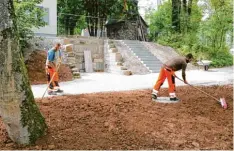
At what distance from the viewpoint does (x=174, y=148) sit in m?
4.50

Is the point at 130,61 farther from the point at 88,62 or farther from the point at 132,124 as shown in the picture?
the point at 132,124

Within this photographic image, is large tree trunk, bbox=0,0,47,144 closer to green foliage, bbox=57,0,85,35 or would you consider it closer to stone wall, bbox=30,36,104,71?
stone wall, bbox=30,36,104,71

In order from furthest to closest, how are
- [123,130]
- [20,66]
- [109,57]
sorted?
→ [109,57]
[123,130]
[20,66]

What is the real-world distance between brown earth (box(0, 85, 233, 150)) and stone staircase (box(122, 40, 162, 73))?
7.72m

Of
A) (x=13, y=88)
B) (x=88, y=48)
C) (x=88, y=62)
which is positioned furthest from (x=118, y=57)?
(x=13, y=88)

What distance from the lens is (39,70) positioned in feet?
37.4

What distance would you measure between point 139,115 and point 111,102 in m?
0.99

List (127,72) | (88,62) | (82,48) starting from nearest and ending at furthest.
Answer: (127,72) < (88,62) < (82,48)

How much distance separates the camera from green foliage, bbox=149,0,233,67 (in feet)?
59.1

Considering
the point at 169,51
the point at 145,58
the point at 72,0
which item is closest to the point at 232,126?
the point at 145,58

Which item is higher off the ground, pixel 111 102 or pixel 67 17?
pixel 67 17

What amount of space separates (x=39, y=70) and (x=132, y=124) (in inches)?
276

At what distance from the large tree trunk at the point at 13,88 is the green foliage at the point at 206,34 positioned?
45.1 feet

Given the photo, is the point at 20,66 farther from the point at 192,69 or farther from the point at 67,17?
the point at 67,17
